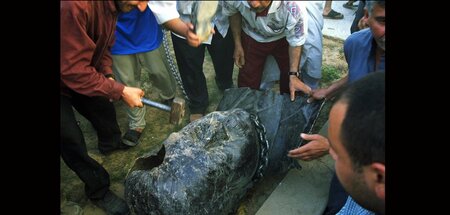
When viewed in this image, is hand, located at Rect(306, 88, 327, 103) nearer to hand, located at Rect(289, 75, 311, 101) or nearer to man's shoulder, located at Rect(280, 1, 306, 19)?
hand, located at Rect(289, 75, 311, 101)

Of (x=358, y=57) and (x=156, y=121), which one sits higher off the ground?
(x=358, y=57)

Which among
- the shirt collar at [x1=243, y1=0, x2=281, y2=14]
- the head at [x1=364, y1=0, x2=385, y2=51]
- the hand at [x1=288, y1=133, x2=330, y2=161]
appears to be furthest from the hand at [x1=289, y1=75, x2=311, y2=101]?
the head at [x1=364, y1=0, x2=385, y2=51]

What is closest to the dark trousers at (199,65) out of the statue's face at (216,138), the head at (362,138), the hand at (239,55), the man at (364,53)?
the hand at (239,55)

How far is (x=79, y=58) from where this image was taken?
5.70 feet

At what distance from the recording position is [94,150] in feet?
10.1

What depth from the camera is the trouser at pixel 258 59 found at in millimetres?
2494

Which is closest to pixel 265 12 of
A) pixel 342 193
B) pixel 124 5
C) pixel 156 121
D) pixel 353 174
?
pixel 124 5

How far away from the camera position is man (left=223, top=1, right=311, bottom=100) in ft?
6.16

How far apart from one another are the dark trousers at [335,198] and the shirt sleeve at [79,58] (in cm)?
140

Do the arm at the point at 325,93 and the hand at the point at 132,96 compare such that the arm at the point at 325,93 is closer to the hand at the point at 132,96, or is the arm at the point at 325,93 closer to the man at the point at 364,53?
the man at the point at 364,53

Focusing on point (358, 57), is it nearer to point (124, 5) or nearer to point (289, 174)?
point (289, 174)

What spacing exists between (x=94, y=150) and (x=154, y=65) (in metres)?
0.86

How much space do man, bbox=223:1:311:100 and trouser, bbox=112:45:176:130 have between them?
60 cm
